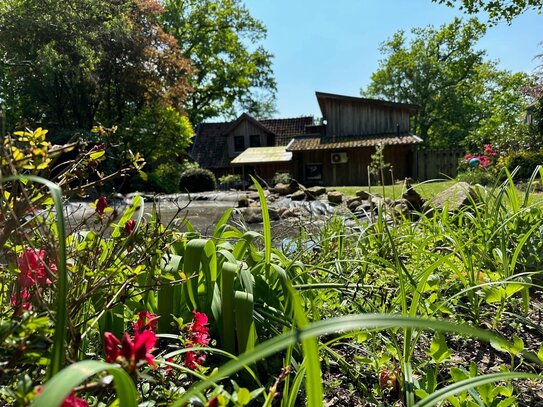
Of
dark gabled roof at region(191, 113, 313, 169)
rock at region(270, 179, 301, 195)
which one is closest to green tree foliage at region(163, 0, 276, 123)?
dark gabled roof at region(191, 113, 313, 169)

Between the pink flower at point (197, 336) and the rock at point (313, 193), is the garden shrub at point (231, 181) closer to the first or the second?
the rock at point (313, 193)

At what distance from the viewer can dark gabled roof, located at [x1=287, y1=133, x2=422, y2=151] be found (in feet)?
68.6

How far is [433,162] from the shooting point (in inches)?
854

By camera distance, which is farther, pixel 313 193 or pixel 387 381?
pixel 313 193

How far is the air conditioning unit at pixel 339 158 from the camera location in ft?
72.5

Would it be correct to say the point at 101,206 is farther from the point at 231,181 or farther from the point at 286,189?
the point at 231,181

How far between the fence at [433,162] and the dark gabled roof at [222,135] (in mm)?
9844

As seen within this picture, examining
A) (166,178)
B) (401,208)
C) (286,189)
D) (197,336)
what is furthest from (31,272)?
(166,178)

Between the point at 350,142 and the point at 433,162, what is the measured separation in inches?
177

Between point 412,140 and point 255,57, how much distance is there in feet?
56.1

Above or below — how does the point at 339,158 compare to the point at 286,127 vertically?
below

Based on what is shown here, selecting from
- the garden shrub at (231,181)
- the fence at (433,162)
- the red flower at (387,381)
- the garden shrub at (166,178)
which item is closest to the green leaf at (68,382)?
the red flower at (387,381)

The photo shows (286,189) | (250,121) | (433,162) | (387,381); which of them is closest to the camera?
(387,381)

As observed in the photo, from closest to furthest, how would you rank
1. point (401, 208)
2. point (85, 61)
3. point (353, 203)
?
point (401, 208)
point (353, 203)
point (85, 61)
